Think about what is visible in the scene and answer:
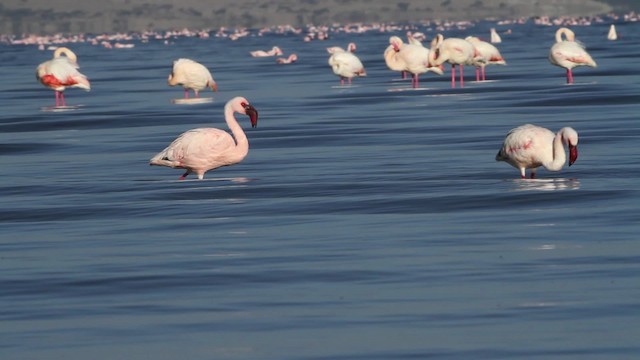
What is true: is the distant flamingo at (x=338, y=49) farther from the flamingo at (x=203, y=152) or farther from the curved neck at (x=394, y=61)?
the flamingo at (x=203, y=152)

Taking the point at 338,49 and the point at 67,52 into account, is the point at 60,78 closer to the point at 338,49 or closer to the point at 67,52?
the point at 67,52

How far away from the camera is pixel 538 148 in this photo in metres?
16.6

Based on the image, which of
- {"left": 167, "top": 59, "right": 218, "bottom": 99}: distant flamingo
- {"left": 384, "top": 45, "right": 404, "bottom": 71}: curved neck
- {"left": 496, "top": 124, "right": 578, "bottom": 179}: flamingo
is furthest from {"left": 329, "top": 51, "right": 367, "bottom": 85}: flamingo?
{"left": 496, "top": 124, "right": 578, "bottom": 179}: flamingo

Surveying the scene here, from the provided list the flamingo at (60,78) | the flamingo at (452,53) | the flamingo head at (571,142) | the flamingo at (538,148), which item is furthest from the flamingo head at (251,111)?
the flamingo at (452,53)

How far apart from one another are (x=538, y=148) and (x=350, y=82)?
2247 cm

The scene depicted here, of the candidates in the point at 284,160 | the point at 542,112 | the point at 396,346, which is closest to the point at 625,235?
the point at 396,346

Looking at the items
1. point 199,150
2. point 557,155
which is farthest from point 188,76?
point 557,155

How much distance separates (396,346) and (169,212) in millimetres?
6278

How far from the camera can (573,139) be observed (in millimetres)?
16234

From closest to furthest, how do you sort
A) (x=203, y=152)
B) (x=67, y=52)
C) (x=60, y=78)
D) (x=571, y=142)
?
(x=571, y=142)
(x=203, y=152)
(x=60, y=78)
(x=67, y=52)

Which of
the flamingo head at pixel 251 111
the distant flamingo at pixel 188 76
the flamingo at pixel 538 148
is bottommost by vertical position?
the flamingo at pixel 538 148

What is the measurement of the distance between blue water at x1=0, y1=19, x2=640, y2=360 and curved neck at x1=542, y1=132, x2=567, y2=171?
0.25 meters

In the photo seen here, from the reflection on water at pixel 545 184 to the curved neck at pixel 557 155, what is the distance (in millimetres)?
157

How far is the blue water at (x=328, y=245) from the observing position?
31.6 feet
